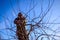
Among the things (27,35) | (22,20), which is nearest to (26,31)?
(27,35)

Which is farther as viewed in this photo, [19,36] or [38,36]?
[19,36]

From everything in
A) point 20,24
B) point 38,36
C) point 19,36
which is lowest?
point 38,36

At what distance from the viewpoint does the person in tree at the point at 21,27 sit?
A: 34.0 feet

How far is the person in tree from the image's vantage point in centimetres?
1037

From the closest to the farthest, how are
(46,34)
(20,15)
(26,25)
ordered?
1. (46,34)
2. (26,25)
3. (20,15)

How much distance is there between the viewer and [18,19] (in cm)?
1105

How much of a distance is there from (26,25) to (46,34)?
1.49 meters

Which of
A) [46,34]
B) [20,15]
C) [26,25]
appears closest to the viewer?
[46,34]

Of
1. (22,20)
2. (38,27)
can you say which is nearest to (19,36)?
(22,20)

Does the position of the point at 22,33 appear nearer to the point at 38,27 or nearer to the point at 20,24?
the point at 20,24

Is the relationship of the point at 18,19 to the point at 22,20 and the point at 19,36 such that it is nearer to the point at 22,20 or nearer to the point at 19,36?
the point at 22,20

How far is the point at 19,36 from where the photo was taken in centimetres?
1052

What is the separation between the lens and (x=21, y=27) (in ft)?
35.1

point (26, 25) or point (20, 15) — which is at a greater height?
point (20, 15)
